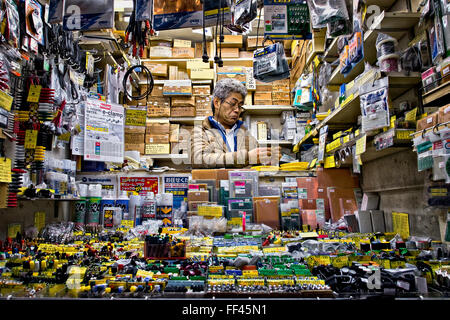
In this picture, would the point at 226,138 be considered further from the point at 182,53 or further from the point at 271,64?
the point at 182,53

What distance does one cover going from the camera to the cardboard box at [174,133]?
545 cm

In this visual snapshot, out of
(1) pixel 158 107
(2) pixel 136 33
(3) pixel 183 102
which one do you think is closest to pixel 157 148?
(1) pixel 158 107

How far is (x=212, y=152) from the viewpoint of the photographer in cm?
338

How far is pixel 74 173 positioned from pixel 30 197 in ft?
Answer: 3.20

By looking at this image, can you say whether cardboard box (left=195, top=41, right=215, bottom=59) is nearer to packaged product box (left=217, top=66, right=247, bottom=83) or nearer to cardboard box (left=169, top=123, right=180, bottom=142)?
packaged product box (left=217, top=66, right=247, bottom=83)

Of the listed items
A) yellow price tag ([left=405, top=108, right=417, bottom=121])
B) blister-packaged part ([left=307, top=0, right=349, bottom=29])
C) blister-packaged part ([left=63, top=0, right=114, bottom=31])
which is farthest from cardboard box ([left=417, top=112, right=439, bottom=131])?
blister-packaged part ([left=63, top=0, right=114, bottom=31])

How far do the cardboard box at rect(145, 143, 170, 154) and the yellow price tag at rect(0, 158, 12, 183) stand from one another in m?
3.48

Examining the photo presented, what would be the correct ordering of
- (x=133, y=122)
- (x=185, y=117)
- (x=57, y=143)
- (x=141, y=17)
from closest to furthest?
(x=141, y=17) → (x=57, y=143) → (x=133, y=122) → (x=185, y=117)

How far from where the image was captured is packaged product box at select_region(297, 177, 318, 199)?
117 inches

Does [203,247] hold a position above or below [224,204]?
below

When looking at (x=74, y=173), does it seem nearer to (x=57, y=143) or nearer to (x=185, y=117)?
(x=57, y=143)

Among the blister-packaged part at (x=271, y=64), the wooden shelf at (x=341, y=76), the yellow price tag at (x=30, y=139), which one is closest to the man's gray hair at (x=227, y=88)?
the blister-packaged part at (x=271, y=64)

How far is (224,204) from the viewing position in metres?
2.71
